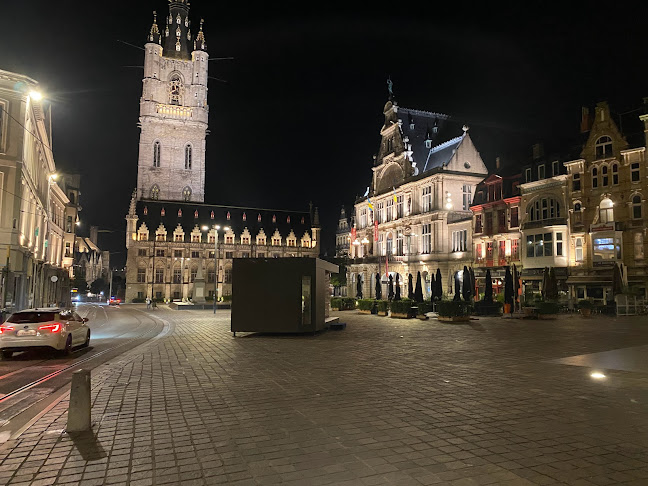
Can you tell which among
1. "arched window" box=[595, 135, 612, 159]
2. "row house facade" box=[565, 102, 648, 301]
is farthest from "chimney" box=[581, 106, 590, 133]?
"arched window" box=[595, 135, 612, 159]

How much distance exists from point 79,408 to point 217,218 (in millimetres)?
102239

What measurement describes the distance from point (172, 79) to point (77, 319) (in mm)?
107313

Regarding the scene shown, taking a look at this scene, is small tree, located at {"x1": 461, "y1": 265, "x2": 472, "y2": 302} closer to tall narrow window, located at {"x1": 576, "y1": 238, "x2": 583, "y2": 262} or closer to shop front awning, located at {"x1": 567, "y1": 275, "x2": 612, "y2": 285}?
shop front awning, located at {"x1": 567, "y1": 275, "x2": 612, "y2": 285}

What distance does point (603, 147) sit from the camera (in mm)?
39844

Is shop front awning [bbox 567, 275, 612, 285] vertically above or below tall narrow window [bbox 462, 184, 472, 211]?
below

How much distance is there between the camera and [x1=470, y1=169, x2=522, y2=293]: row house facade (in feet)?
156

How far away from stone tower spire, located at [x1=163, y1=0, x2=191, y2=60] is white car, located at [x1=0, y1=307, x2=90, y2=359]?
368ft

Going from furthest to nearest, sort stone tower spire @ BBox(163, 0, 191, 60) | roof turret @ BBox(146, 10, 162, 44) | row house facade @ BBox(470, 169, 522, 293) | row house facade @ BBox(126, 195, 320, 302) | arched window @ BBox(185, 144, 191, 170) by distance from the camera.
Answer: stone tower spire @ BBox(163, 0, 191, 60), roof turret @ BBox(146, 10, 162, 44), arched window @ BBox(185, 144, 191, 170), row house facade @ BBox(126, 195, 320, 302), row house facade @ BBox(470, 169, 522, 293)

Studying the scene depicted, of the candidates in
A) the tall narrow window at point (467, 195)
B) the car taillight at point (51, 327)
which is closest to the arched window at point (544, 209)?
the tall narrow window at point (467, 195)

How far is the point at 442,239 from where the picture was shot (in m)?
57.8

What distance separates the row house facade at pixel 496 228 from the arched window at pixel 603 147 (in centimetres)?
811

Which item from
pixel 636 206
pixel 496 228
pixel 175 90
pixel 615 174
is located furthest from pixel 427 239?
pixel 175 90

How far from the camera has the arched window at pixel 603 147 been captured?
39.3 m

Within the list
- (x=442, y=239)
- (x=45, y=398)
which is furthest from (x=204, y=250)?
(x=45, y=398)
